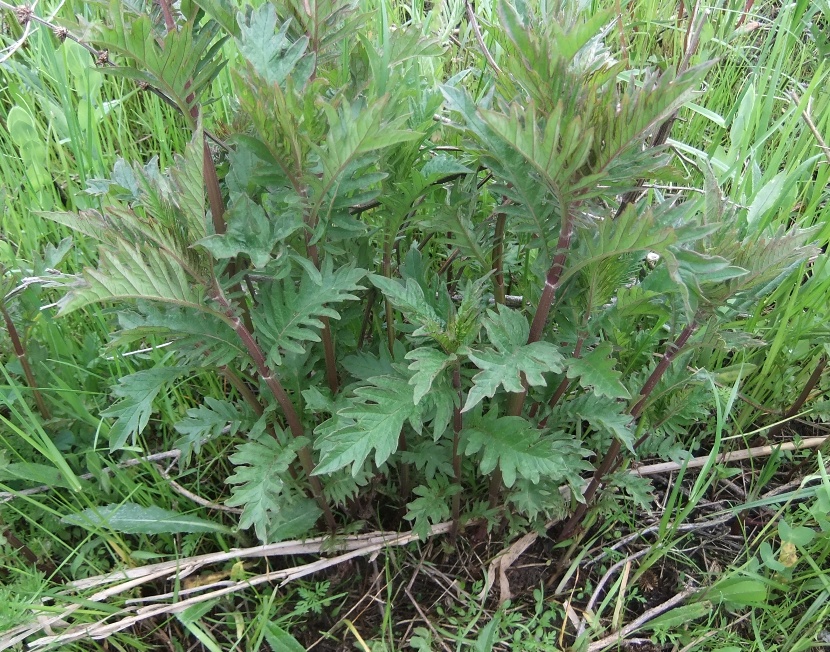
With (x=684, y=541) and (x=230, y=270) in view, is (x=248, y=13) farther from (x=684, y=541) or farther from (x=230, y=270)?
(x=684, y=541)

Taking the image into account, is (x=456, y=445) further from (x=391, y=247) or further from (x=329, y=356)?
(x=391, y=247)

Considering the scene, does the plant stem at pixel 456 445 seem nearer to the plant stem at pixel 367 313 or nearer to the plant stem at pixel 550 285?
the plant stem at pixel 550 285

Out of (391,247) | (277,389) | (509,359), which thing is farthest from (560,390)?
(277,389)

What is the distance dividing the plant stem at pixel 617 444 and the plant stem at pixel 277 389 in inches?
24.5

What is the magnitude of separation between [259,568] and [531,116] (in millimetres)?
1372

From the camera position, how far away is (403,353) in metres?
1.46

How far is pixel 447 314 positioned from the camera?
50.6 inches

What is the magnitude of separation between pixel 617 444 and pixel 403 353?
1.76 feet

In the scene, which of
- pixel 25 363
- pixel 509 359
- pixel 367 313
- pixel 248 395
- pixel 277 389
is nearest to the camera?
pixel 509 359

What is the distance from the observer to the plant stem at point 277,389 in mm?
1174

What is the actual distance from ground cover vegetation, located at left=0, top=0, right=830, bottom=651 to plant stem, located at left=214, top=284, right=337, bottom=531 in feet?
0.04

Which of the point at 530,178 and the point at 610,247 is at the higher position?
the point at 530,178

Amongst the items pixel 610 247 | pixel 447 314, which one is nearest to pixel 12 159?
pixel 447 314

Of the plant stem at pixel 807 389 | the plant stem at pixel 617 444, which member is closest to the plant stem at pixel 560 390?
the plant stem at pixel 617 444
